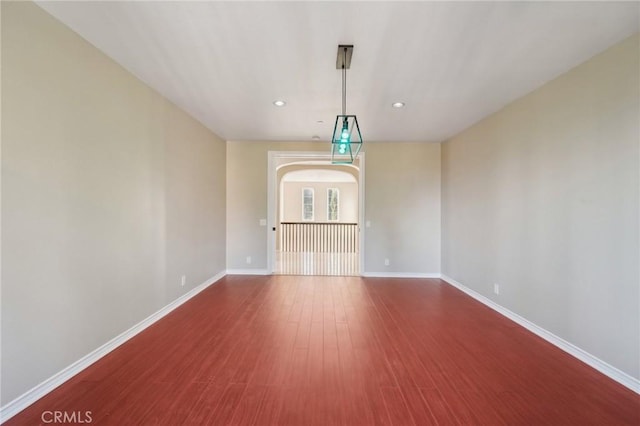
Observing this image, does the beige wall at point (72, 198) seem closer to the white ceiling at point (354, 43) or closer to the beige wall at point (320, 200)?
the white ceiling at point (354, 43)

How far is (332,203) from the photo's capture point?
12148mm

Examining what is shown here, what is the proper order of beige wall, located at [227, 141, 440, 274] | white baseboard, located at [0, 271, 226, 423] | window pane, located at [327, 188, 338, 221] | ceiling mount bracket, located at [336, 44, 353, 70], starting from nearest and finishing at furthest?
white baseboard, located at [0, 271, 226, 423] < ceiling mount bracket, located at [336, 44, 353, 70] < beige wall, located at [227, 141, 440, 274] < window pane, located at [327, 188, 338, 221]

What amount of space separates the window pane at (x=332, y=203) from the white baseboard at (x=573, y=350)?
28.7 feet

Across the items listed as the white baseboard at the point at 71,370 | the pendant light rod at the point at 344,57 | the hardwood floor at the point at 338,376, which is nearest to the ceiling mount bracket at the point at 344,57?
the pendant light rod at the point at 344,57

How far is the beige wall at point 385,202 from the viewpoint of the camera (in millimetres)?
4945

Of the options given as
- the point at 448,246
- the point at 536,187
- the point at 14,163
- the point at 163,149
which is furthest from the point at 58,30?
the point at 448,246

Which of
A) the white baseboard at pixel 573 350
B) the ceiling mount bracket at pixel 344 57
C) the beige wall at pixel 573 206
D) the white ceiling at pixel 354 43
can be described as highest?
the white ceiling at pixel 354 43

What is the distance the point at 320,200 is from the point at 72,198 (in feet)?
33.9

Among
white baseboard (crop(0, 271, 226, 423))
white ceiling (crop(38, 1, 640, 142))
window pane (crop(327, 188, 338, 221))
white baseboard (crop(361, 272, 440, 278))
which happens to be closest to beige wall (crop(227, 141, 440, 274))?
white baseboard (crop(361, 272, 440, 278))

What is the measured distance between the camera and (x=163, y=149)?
119 inches

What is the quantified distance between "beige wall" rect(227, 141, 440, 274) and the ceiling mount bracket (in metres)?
2.68

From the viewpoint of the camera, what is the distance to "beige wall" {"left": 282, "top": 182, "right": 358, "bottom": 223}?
11.9 m

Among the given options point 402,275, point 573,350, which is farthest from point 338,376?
point 402,275

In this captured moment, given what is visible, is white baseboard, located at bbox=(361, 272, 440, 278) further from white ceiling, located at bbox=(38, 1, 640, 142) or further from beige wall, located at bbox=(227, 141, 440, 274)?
white ceiling, located at bbox=(38, 1, 640, 142)
